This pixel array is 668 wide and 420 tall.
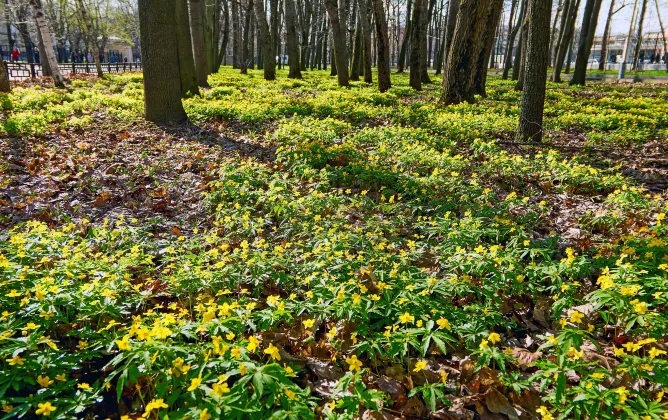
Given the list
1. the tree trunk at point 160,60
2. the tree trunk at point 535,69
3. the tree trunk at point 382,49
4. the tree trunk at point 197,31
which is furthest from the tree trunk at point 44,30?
the tree trunk at point 535,69

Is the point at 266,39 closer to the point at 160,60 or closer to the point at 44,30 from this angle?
the point at 44,30

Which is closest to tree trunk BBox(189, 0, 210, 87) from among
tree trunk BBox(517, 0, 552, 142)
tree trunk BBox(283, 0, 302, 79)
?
tree trunk BBox(283, 0, 302, 79)

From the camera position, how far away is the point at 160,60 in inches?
351

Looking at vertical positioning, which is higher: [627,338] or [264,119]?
[264,119]

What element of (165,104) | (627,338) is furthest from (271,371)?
(165,104)

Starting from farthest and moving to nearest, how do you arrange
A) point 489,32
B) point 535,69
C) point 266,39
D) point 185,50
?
point 266,39 < point 185,50 < point 489,32 < point 535,69

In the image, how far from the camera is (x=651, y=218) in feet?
13.9

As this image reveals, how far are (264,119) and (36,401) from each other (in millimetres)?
8001

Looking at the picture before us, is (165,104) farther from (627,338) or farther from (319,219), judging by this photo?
(627,338)

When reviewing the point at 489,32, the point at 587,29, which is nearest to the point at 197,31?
the point at 489,32

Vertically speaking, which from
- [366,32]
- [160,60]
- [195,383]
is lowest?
Answer: [195,383]

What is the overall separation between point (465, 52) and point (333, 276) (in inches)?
388

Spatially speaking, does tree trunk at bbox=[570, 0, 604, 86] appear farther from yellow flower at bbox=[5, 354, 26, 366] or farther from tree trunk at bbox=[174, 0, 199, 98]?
yellow flower at bbox=[5, 354, 26, 366]

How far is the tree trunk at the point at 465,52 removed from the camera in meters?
10.9
